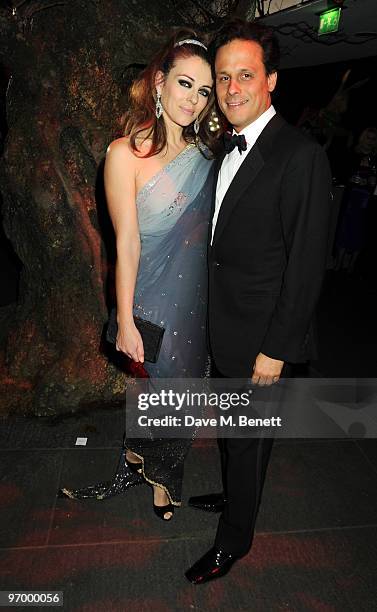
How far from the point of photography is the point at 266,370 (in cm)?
173

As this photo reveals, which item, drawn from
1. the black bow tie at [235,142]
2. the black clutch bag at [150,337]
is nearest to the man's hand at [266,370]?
the black clutch bag at [150,337]

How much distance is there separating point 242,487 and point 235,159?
1293 mm

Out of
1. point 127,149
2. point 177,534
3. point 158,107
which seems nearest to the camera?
point 127,149

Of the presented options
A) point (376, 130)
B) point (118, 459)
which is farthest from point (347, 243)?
point (118, 459)

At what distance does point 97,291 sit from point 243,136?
1682 millimetres

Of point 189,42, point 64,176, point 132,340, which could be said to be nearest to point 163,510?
point 132,340

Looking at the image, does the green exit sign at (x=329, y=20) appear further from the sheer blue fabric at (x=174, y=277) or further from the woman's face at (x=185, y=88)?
the sheer blue fabric at (x=174, y=277)

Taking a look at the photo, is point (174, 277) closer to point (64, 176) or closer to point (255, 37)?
point (255, 37)

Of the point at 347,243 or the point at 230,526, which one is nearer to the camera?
the point at 230,526

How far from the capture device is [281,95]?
1045 centimetres

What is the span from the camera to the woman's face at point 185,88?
1.80m

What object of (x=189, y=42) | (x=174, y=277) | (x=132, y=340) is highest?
(x=189, y=42)

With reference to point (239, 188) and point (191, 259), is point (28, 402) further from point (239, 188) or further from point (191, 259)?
point (239, 188)

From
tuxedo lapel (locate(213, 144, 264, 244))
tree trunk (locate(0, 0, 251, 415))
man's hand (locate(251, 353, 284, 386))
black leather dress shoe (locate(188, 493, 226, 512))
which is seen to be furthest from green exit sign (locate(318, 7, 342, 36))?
black leather dress shoe (locate(188, 493, 226, 512))
